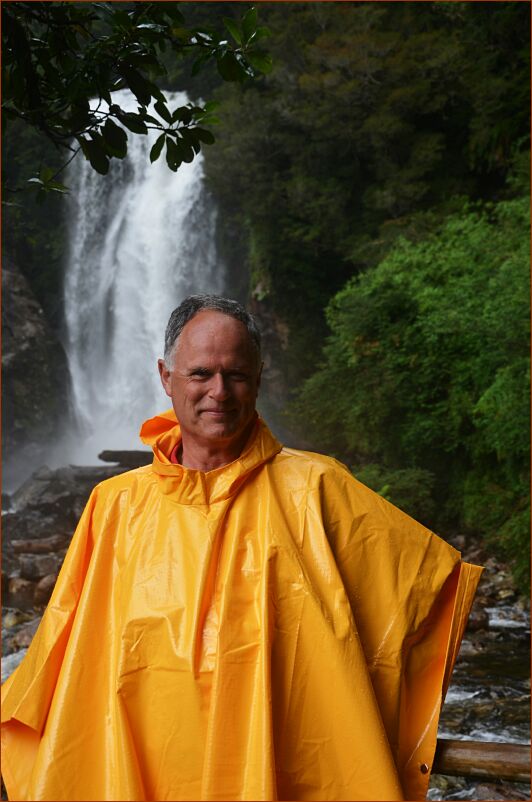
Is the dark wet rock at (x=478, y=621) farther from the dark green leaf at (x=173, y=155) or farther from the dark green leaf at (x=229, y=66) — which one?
the dark green leaf at (x=229, y=66)

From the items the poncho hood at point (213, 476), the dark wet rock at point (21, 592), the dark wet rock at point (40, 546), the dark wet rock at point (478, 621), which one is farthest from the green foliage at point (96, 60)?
the dark wet rock at point (40, 546)

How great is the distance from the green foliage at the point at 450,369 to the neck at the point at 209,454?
527 centimetres

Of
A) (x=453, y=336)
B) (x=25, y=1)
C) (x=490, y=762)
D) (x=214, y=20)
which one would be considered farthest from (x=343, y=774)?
(x=214, y=20)

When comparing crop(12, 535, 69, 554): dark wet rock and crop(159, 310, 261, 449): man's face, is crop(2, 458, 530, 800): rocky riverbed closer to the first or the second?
crop(12, 535, 69, 554): dark wet rock

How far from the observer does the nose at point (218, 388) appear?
160 cm

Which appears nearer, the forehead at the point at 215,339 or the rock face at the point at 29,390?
the forehead at the point at 215,339

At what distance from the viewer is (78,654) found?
1.50 metres

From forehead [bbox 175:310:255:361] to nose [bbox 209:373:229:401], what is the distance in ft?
0.15

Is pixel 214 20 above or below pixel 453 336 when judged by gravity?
above

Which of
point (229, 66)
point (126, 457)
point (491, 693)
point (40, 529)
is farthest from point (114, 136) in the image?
point (126, 457)

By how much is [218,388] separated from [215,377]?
0.09 feet

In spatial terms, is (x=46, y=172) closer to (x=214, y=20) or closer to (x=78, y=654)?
(x=78, y=654)

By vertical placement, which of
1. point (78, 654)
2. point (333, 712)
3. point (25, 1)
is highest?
point (25, 1)

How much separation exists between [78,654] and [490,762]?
0.86 m
